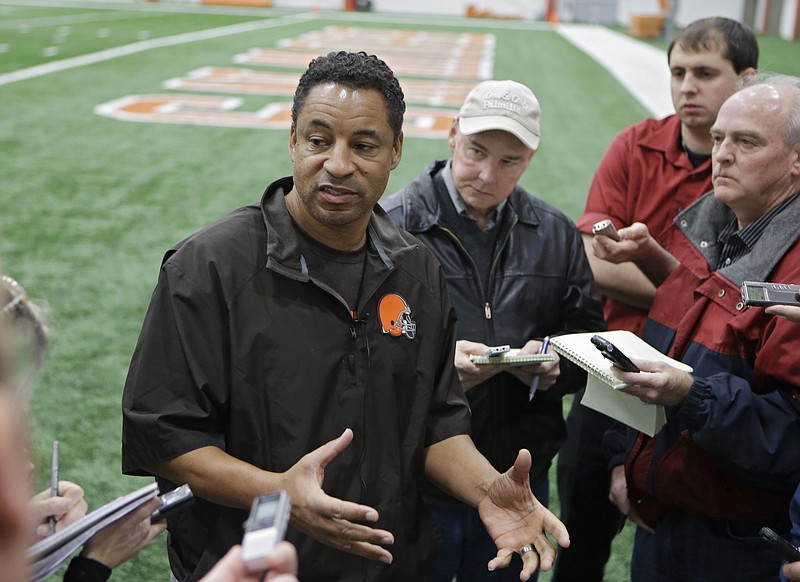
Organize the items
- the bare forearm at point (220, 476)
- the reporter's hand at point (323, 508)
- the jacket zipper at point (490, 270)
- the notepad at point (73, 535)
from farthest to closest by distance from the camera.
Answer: the jacket zipper at point (490, 270), the bare forearm at point (220, 476), the reporter's hand at point (323, 508), the notepad at point (73, 535)

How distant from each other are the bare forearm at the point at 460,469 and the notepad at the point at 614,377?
1.25 ft

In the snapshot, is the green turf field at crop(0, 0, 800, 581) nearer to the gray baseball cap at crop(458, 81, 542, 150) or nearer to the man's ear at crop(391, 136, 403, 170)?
the man's ear at crop(391, 136, 403, 170)

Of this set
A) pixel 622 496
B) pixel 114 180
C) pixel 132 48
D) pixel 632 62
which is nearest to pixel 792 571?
pixel 622 496

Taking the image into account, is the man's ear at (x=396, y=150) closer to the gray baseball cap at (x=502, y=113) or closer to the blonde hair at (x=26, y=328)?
the gray baseball cap at (x=502, y=113)

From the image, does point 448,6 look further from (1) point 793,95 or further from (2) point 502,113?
(1) point 793,95

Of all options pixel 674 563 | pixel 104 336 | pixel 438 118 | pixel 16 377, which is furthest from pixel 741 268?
pixel 438 118

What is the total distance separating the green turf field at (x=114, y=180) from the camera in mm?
4566

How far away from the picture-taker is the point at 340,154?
6.67ft

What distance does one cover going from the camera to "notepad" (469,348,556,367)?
8.00ft

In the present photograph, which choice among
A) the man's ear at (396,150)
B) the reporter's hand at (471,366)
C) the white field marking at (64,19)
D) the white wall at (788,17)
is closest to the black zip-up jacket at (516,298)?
the reporter's hand at (471,366)

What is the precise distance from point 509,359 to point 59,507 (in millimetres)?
1158

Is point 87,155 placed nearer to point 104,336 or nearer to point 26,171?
point 26,171

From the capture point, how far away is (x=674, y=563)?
257cm

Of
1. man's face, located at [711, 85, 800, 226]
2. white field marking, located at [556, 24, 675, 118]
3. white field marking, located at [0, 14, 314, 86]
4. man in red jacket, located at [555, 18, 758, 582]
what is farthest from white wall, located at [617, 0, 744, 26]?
man's face, located at [711, 85, 800, 226]
